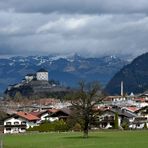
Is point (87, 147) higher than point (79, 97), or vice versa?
point (79, 97)

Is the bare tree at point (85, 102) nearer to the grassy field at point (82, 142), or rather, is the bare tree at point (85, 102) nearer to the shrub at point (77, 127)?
the grassy field at point (82, 142)

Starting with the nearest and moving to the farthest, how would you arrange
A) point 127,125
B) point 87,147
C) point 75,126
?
point 87,147, point 75,126, point 127,125

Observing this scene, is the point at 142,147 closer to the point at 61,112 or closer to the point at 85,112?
the point at 85,112

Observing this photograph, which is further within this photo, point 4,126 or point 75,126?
point 4,126

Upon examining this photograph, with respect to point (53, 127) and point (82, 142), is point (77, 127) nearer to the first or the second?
point (53, 127)

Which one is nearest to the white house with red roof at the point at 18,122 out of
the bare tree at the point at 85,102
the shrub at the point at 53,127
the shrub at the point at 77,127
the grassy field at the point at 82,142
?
the shrub at the point at 53,127

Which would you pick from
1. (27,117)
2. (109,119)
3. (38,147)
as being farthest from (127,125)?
(38,147)

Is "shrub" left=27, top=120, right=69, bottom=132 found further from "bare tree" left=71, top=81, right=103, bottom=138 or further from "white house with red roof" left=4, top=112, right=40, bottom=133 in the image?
"bare tree" left=71, top=81, right=103, bottom=138

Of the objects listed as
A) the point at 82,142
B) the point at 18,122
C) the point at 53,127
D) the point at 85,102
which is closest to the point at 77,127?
the point at 53,127

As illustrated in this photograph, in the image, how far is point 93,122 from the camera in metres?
92.5

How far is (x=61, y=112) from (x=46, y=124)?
22455mm

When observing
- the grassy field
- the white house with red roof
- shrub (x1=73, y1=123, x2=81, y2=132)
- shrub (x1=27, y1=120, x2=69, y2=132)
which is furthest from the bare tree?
the white house with red roof

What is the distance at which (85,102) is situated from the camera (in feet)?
303

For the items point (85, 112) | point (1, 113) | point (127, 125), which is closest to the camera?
point (85, 112)
